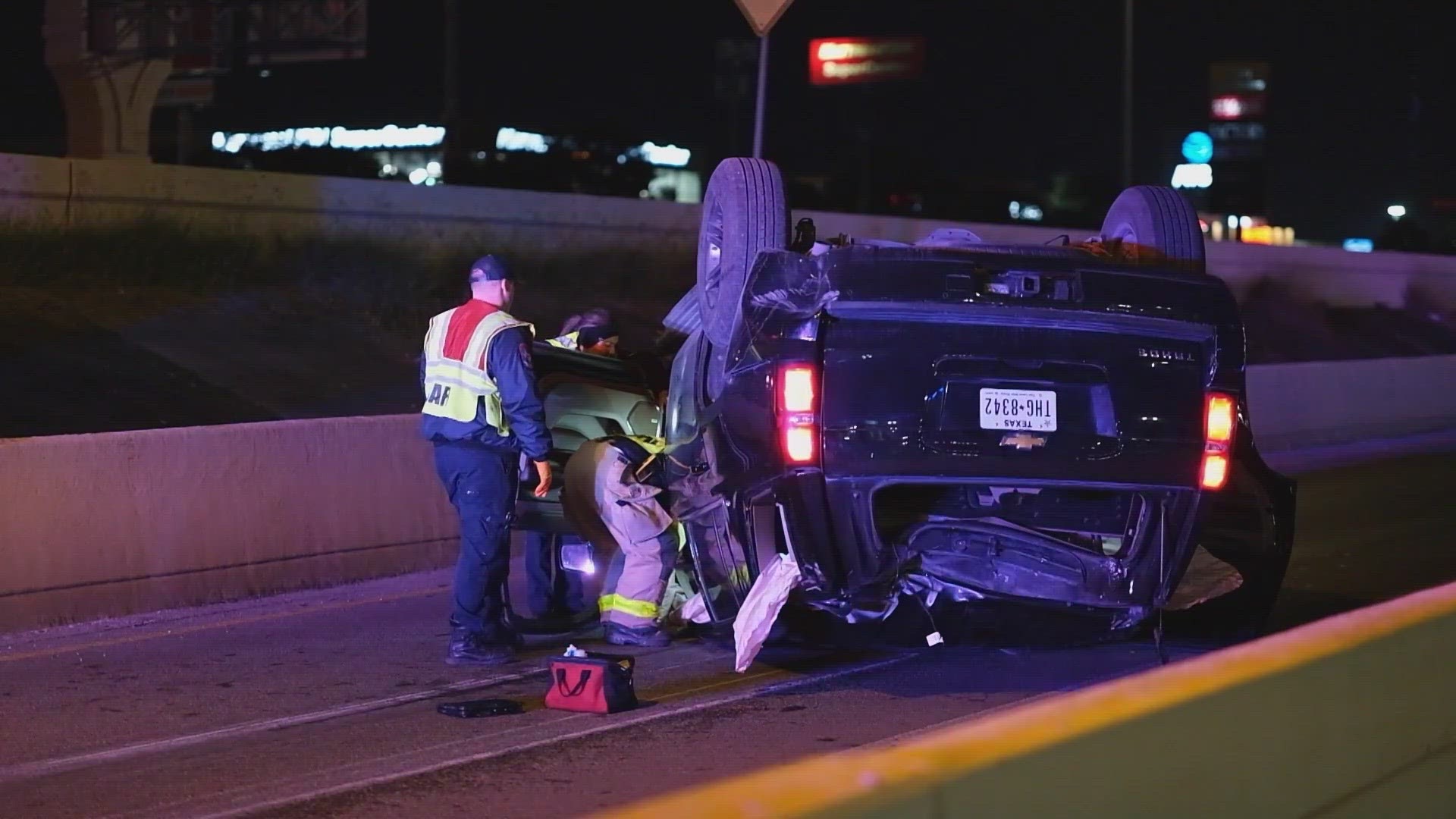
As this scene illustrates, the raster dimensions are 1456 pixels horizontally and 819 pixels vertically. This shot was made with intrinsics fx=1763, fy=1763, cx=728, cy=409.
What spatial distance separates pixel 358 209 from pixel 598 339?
12298 mm

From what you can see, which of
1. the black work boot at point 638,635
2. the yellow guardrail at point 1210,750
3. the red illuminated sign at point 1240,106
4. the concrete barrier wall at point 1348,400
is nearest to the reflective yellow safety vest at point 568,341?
the black work boot at point 638,635

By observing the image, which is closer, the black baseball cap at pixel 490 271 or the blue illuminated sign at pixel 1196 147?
the black baseball cap at pixel 490 271

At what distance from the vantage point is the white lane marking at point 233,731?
5949 millimetres

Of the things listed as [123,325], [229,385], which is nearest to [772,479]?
[229,385]

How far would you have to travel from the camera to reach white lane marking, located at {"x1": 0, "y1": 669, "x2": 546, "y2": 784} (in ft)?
19.5

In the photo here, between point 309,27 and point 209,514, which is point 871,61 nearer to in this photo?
point 309,27

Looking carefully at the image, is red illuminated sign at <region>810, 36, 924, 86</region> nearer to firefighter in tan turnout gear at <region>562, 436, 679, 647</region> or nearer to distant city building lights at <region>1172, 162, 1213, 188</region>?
distant city building lights at <region>1172, 162, 1213, 188</region>

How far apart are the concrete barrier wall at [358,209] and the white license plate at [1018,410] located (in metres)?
13.6

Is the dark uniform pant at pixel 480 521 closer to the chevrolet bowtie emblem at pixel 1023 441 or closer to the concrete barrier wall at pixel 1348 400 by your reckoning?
the chevrolet bowtie emblem at pixel 1023 441

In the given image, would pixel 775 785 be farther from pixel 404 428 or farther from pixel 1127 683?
pixel 404 428

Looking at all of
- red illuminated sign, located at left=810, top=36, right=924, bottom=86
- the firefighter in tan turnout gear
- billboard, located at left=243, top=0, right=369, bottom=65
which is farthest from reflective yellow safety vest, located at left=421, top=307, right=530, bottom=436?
red illuminated sign, located at left=810, top=36, right=924, bottom=86

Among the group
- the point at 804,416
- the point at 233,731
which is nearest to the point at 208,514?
the point at 233,731

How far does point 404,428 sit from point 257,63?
919 inches

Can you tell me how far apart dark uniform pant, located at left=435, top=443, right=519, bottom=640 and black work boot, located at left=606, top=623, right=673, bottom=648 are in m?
0.61
